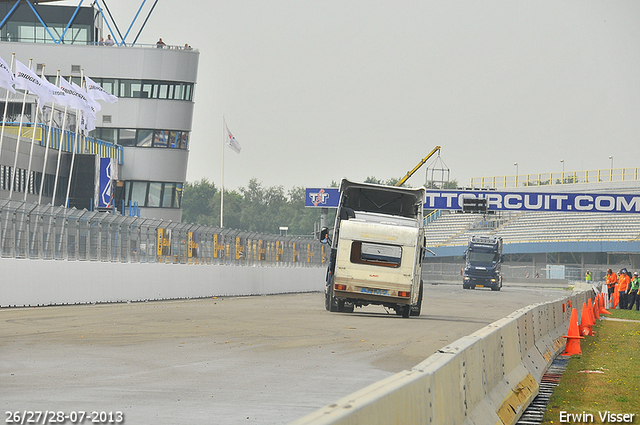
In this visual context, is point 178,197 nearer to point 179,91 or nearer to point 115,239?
point 179,91

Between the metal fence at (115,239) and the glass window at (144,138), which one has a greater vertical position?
the glass window at (144,138)

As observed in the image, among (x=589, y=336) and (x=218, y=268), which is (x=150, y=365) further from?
(x=218, y=268)

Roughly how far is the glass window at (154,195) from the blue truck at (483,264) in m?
23.5

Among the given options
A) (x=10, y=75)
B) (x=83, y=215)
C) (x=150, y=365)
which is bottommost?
(x=150, y=365)

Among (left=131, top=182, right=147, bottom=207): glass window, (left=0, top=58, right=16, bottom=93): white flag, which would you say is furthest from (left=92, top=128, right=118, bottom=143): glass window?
(left=0, top=58, right=16, bottom=93): white flag

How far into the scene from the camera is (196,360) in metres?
12.4

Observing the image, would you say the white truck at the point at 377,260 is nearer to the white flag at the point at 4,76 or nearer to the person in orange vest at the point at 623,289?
the person in orange vest at the point at 623,289

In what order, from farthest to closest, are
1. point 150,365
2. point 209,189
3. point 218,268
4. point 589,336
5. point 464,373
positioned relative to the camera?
point 209,189 → point 218,268 → point 589,336 → point 150,365 → point 464,373

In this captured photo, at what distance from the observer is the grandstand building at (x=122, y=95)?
66188mm

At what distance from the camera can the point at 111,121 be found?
68188mm

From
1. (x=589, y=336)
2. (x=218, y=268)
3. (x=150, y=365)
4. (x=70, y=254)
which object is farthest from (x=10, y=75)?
(x=150, y=365)

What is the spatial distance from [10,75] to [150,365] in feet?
95.6

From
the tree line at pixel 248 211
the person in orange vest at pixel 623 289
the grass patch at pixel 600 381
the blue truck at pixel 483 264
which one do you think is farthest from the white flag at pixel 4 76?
the tree line at pixel 248 211

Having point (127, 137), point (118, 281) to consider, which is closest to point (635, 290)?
point (118, 281)
